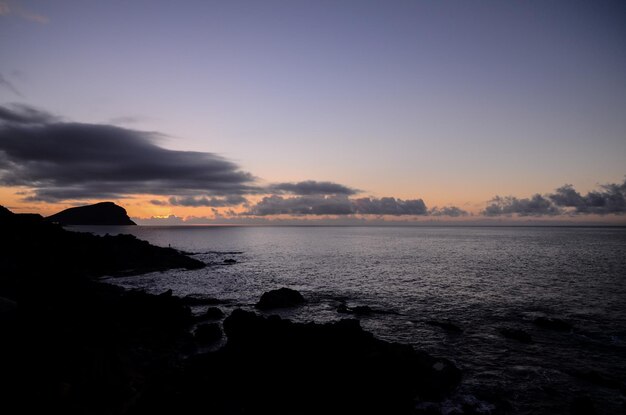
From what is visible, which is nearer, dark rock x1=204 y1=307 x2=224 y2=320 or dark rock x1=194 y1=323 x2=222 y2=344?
dark rock x1=194 y1=323 x2=222 y2=344

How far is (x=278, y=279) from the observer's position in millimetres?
65312

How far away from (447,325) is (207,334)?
74.9 ft

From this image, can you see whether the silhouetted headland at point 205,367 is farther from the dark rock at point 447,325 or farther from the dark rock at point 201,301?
the dark rock at point 201,301

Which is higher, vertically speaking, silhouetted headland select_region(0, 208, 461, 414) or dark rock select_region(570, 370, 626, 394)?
silhouetted headland select_region(0, 208, 461, 414)

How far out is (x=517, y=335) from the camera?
29.3m

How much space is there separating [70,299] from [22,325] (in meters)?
12.9

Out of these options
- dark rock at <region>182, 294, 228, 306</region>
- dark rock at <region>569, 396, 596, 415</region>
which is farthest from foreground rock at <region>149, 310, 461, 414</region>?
dark rock at <region>182, 294, 228, 306</region>

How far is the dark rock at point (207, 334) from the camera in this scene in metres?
28.2

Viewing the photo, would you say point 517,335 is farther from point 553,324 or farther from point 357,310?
point 357,310

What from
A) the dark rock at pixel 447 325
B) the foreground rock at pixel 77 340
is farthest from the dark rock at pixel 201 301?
the dark rock at pixel 447 325

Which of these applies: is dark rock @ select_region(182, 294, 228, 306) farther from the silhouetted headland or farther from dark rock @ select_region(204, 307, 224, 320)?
the silhouetted headland

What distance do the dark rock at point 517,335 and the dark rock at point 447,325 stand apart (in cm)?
384

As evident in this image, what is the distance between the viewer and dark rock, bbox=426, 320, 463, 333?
31.6m

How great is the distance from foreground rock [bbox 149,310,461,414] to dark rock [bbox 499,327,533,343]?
1083 cm
